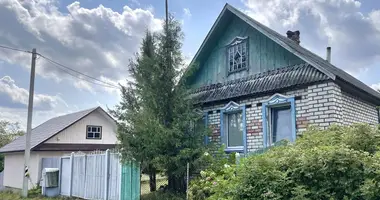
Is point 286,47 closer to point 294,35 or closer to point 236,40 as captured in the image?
point 236,40

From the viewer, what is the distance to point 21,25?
17031mm

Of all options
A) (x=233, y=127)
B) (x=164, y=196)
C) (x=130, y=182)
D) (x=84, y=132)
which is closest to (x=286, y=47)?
(x=233, y=127)

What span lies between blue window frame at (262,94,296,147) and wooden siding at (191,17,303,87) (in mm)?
1138

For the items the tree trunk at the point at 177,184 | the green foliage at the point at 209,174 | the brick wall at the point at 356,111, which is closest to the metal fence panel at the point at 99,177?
the tree trunk at the point at 177,184

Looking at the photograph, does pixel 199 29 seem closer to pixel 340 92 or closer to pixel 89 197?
pixel 340 92

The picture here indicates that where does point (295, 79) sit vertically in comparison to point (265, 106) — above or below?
above

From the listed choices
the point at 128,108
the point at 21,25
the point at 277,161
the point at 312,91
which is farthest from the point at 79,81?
the point at 277,161

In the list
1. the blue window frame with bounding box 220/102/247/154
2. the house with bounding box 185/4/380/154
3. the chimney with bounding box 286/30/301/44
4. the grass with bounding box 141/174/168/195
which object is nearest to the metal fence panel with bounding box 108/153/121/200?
the grass with bounding box 141/174/168/195

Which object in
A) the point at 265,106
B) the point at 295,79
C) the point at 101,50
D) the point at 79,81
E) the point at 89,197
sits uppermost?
the point at 101,50

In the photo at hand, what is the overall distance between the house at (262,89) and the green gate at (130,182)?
9.31 ft

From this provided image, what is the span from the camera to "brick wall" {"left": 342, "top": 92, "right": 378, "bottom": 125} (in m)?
9.20

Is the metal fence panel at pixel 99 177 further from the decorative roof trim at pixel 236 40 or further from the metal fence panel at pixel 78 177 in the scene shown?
the decorative roof trim at pixel 236 40

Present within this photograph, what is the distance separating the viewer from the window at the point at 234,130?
10938 millimetres

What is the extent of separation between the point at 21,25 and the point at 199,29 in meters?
9.70
